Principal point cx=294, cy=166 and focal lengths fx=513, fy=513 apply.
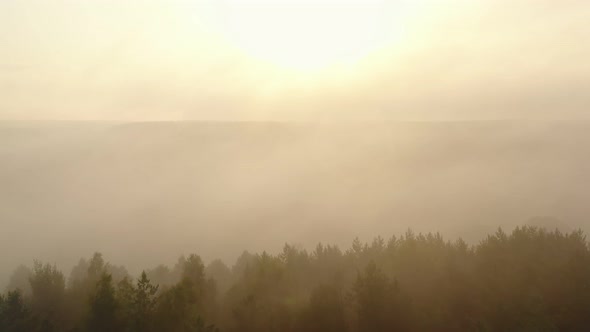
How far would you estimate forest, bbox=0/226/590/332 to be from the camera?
24.6 metres

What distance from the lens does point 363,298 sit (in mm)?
28203

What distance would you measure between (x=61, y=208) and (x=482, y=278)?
17998 cm

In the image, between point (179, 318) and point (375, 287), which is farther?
Answer: point (375, 287)

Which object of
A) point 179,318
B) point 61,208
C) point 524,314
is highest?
point 61,208

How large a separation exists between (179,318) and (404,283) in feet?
50.3

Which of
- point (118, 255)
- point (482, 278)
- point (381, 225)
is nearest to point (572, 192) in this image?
point (381, 225)

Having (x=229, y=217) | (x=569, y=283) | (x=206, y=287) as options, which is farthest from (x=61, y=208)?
(x=569, y=283)

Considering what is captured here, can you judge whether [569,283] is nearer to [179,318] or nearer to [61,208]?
[179,318]

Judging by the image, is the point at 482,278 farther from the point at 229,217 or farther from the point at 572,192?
the point at 572,192

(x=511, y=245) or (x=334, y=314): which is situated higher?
(x=511, y=245)

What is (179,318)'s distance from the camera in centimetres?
2448

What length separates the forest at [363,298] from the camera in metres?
24.6

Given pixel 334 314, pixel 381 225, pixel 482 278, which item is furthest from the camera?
pixel 381 225

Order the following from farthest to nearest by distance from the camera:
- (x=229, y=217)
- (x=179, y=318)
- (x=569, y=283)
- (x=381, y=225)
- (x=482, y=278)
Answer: (x=229, y=217)
(x=381, y=225)
(x=482, y=278)
(x=569, y=283)
(x=179, y=318)
